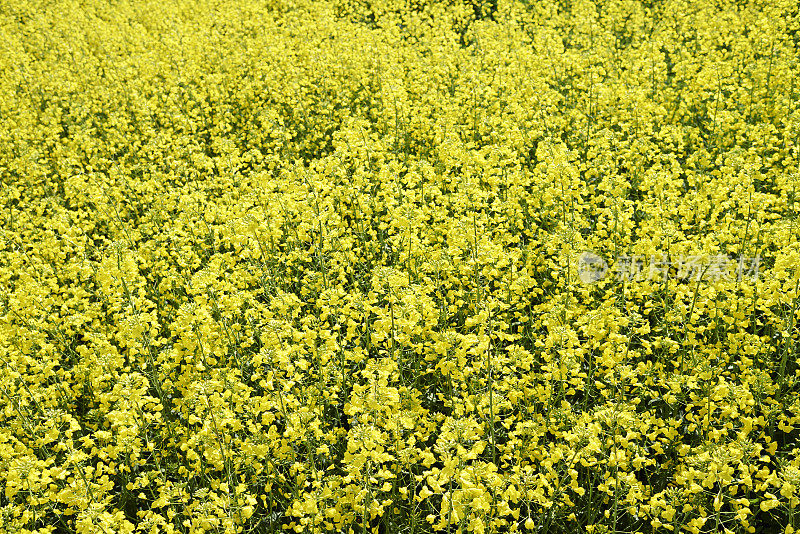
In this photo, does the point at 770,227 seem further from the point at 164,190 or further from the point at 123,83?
the point at 123,83

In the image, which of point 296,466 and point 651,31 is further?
point 651,31

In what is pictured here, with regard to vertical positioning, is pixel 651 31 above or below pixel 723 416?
above

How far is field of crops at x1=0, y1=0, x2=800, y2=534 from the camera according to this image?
4.24 meters

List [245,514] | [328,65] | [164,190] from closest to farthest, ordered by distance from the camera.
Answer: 1. [245,514]
2. [164,190]
3. [328,65]

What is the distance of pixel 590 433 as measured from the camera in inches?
157

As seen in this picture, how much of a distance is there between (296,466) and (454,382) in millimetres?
1341

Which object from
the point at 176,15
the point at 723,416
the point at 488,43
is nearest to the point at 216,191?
the point at 488,43

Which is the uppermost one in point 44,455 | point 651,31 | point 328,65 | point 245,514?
point 651,31

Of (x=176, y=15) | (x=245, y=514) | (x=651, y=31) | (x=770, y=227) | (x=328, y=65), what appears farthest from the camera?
(x=176, y=15)

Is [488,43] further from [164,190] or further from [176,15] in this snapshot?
[176,15]

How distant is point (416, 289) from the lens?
209 inches

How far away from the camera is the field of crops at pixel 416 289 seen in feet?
13.9

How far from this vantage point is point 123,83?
11.7 m

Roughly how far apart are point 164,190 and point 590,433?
630 centimetres
